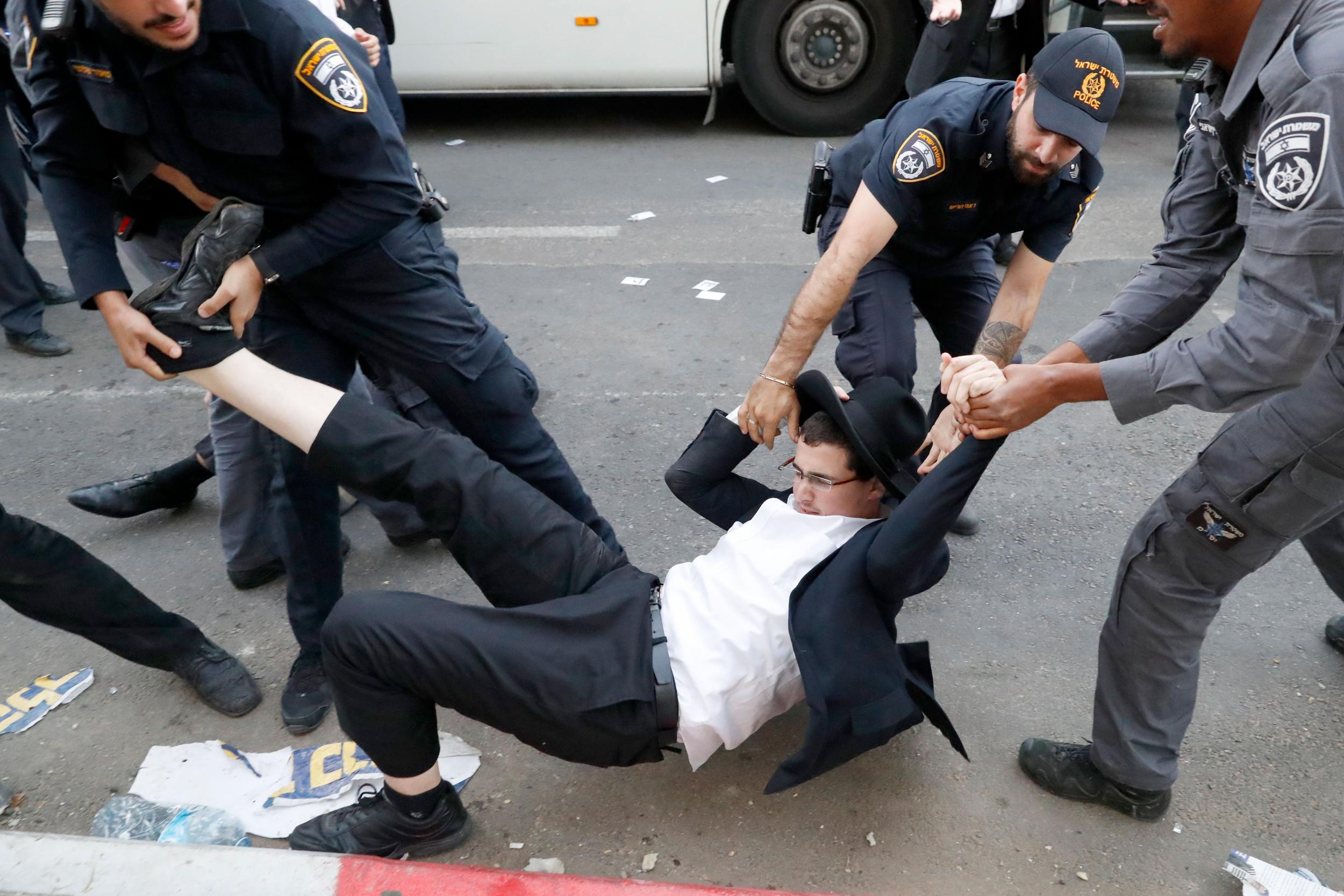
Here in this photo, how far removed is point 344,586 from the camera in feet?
10.1

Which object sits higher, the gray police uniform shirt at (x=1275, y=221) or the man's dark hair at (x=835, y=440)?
the gray police uniform shirt at (x=1275, y=221)

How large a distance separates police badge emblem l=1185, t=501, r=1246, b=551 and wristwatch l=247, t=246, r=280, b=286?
1916mm

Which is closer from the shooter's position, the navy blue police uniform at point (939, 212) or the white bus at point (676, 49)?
the navy blue police uniform at point (939, 212)

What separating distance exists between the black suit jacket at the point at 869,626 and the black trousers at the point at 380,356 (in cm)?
72

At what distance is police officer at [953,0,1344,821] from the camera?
1517 mm

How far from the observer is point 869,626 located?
1.98 meters

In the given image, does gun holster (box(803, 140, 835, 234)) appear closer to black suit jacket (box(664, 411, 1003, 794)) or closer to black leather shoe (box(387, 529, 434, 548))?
black suit jacket (box(664, 411, 1003, 794))

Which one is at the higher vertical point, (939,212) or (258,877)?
(939,212)

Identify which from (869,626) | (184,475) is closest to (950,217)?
(869,626)

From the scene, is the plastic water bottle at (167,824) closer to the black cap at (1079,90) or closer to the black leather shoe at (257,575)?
the black leather shoe at (257,575)

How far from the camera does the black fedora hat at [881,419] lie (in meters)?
2.23

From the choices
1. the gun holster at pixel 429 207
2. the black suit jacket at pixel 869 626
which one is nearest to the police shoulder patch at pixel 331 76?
the gun holster at pixel 429 207

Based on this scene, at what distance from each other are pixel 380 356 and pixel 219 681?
0.95m

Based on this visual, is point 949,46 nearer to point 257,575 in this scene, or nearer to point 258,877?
point 257,575
